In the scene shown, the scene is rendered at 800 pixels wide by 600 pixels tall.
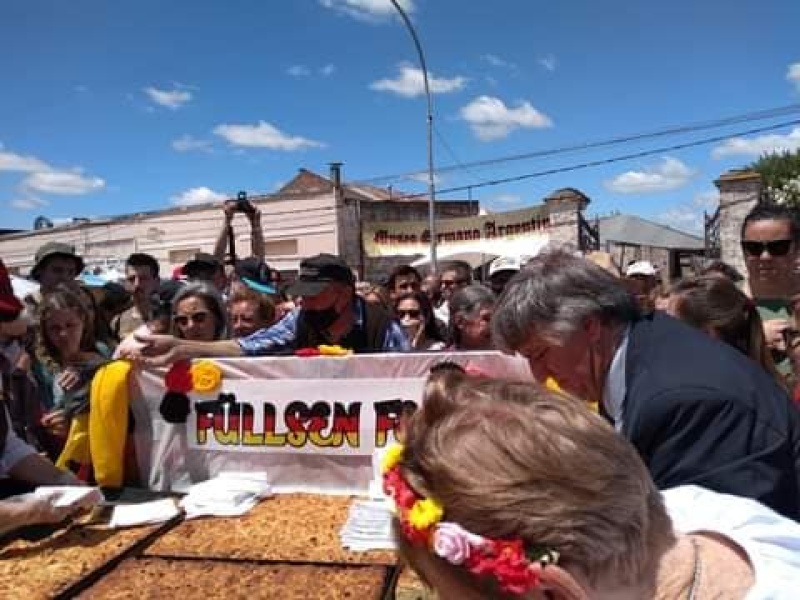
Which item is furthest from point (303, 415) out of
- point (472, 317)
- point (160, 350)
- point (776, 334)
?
point (776, 334)

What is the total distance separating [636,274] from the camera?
638 centimetres

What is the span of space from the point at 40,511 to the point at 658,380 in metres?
2.29

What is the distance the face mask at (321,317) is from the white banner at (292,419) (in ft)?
1.12

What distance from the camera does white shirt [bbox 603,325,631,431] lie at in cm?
172

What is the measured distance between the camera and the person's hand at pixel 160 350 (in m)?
3.53

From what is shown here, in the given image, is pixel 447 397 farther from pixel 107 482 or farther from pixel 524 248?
pixel 524 248

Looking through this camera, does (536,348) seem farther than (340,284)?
No

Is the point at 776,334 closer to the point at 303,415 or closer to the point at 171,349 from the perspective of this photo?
the point at 303,415

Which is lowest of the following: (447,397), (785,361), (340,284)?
(785,361)

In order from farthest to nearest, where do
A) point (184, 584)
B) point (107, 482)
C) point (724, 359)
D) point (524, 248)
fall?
point (524, 248) → point (107, 482) → point (184, 584) → point (724, 359)

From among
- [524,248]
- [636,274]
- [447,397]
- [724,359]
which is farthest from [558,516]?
[524,248]

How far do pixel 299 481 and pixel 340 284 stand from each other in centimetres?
103

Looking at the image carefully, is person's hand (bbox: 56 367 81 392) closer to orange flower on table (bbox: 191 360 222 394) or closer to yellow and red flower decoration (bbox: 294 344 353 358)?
orange flower on table (bbox: 191 360 222 394)

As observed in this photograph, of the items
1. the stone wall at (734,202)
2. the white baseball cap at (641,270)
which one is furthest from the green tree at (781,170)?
the white baseball cap at (641,270)
